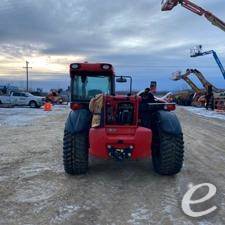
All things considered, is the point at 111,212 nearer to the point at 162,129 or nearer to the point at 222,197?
the point at 222,197

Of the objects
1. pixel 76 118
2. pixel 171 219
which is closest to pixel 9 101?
pixel 76 118

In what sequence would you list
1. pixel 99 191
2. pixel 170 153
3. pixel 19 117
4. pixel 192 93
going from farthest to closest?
pixel 192 93 < pixel 19 117 < pixel 170 153 < pixel 99 191

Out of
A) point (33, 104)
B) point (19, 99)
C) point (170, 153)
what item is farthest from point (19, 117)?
point (170, 153)

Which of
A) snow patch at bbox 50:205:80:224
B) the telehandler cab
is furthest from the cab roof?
snow patch at bbox 50:205:80:224

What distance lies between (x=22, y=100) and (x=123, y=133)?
121 ft

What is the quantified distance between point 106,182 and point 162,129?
1481mm

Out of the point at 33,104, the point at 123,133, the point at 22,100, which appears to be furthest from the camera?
the point at 22,100

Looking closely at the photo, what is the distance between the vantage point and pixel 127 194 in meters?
6.83

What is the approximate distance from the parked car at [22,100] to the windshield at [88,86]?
33514 millimetres

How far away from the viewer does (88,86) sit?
1023cm

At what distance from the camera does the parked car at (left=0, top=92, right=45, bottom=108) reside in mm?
43156

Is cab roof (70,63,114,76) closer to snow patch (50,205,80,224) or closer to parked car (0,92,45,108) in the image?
snow patch (50,205,80,224)

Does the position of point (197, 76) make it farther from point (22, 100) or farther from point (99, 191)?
point (99, 191)

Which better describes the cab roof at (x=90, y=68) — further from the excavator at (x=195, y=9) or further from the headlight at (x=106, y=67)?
the excavator at (x=195, y=9)
